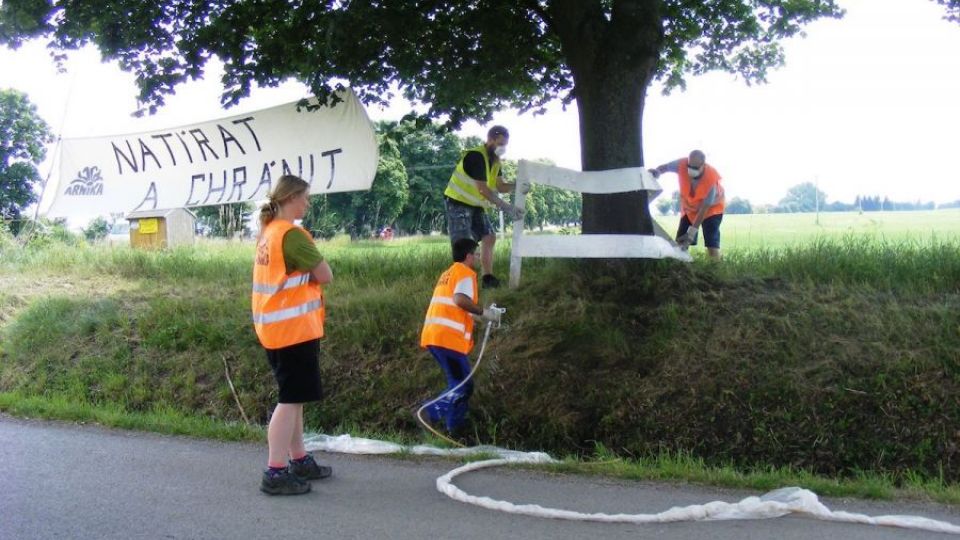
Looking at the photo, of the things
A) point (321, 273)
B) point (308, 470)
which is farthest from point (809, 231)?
point (321, 273)

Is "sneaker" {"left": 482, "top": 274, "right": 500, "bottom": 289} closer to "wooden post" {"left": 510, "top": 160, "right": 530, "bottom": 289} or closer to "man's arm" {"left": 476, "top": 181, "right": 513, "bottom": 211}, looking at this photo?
"wooden post" {"left": 510, "top": 160, "right": 530, "bottom": 289}

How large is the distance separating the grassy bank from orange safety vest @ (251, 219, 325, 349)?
2.04 metres

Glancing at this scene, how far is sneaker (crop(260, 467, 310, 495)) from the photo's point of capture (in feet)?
17.1

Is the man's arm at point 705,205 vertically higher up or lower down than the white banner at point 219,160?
lower down

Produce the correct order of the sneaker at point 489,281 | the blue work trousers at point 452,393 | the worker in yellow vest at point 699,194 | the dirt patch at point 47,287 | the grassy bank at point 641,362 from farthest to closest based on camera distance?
the dirt patch at point 47,287
the worker in yellow vest at point 699,194
the sneaker at point 489,281
the blue work trousers at point 452,393
the grassy bank at point 641,362

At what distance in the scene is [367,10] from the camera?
8984 millimetres

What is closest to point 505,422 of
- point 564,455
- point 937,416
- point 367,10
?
point 564,455

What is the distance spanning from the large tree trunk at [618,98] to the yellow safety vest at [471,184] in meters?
1.01

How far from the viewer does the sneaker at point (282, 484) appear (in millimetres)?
5211

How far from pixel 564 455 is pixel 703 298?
7.04 feet

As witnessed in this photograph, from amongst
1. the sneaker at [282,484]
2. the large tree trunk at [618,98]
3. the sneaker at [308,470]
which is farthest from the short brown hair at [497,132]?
the sneaker at [282,484]

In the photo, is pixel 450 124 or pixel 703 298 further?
pixel 450 124

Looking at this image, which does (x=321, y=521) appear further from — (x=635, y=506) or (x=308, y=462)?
(x=635, y=506)

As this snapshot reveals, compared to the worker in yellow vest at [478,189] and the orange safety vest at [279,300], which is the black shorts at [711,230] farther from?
the orange safety vest at [279,300]
